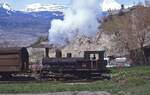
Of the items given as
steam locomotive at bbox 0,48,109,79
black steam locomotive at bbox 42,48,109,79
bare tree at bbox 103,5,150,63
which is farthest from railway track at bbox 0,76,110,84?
bare tree at bbox 103,5,150,63

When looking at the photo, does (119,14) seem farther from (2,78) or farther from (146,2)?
(2,78)

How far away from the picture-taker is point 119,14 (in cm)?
9600

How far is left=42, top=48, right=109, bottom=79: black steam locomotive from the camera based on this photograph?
4422cm

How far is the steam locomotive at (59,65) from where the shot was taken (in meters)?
44.3

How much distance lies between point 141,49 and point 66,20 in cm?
2494

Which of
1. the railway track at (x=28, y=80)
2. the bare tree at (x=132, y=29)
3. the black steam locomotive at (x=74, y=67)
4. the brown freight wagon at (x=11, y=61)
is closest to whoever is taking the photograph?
the railway track at (x=28, y=80)

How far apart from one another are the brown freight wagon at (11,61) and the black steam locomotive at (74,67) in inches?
98.5

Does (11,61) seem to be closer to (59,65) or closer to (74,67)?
(59,65)

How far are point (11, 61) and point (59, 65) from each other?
4949 mm

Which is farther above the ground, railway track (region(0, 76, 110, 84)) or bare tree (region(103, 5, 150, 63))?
bare tree (region(103, 5, 150, 63))

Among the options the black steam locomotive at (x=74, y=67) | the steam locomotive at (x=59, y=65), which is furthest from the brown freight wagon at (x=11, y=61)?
the black steam locomotive at (x=74, y=67)

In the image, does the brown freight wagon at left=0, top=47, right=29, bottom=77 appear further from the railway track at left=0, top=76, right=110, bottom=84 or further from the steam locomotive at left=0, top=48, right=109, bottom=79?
the railway track at left=0, top=76, right=110, bottom=84

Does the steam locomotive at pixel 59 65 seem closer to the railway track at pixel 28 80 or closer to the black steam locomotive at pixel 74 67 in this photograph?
the black steam locomotive at pixel 74 67

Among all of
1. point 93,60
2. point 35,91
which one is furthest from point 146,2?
point 35,91
